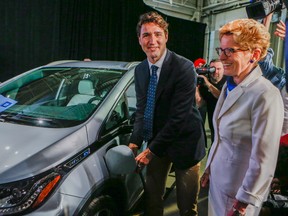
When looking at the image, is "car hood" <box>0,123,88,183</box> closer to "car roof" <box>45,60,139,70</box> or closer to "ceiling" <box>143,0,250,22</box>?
"car roof" <box>45,60,139,70</box>

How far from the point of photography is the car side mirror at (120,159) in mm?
1760

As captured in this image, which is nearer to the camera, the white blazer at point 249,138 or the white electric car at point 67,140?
the white blazer at point 249,138

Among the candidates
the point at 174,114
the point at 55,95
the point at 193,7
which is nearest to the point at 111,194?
the point at 174,114

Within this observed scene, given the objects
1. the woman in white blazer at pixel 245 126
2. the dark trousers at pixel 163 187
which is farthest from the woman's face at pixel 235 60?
the dark trousers at pixel 163 187

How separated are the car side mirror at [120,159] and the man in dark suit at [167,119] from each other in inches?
5.1

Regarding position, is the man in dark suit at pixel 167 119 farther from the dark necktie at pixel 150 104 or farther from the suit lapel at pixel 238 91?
the suit lapel at pixel 238 91

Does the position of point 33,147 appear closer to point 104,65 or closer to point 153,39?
point 153,39

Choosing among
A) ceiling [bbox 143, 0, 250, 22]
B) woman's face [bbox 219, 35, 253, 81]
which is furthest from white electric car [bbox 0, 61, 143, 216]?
ceiling [bbox 143, 0, 250, 22]

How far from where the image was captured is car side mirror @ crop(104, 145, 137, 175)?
5.77 ft

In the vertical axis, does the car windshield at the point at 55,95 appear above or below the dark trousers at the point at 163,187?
above

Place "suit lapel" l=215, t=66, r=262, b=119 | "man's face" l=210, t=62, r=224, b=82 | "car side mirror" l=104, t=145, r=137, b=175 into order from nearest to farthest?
"suit lapel" l=215, t=66, r=262, b=119 < "car side mirror" l=104, t=145, r=137, b=175 < "man's face" l=210, t=62, r=224, b=82

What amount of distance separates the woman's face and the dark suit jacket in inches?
20.7

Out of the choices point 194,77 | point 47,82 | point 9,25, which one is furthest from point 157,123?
point 9,25

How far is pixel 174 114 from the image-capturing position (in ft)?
6.07
